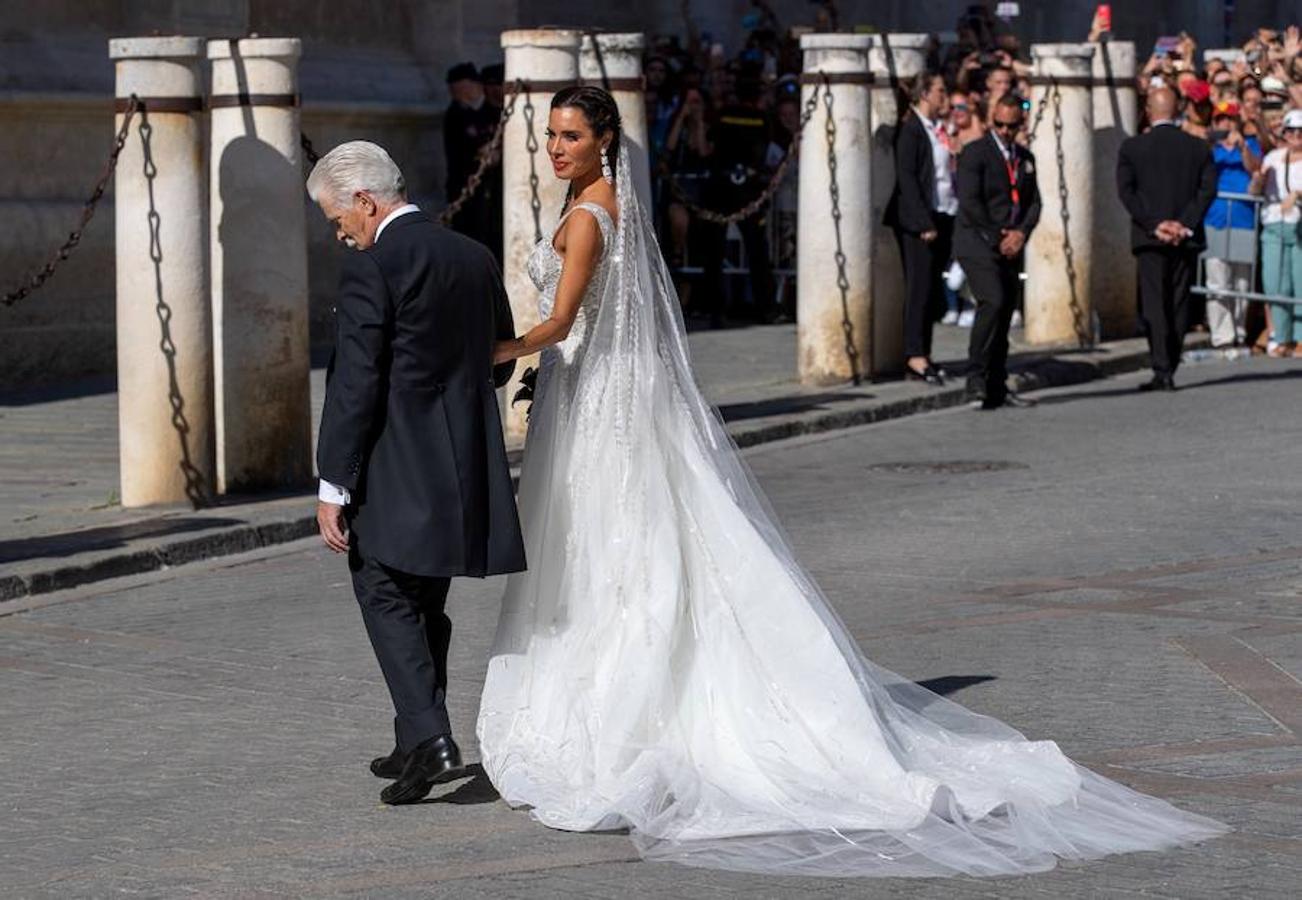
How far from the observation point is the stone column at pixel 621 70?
15180mm

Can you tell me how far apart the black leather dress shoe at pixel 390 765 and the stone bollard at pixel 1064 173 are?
13237 millimetres

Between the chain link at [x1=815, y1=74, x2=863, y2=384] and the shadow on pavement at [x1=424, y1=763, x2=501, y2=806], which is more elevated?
the chain link at [x1=815, y1=74, x2=863, y2=384]

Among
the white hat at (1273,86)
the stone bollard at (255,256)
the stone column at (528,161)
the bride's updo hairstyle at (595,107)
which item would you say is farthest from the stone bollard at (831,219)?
the bride's updo hairstyle at (595,107)

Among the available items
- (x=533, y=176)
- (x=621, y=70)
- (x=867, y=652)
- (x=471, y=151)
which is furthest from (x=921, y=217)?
(x=867, y=652)

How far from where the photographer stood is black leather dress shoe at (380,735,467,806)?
727 cm

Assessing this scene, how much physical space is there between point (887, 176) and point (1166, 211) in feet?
6.24

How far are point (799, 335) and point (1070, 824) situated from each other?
11.2 m

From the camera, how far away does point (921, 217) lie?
17859mm

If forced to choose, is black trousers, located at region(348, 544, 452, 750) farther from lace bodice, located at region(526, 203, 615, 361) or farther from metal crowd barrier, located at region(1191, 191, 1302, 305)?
metal crowd barrier, located at region(1191, 191, 1302, 305)

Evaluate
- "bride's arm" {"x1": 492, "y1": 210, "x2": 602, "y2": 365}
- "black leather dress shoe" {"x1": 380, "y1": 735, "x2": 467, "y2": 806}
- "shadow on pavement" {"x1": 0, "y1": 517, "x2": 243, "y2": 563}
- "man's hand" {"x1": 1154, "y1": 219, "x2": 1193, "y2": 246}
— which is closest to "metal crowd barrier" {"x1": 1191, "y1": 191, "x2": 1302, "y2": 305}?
"man's hand" {"x1": 1154, "y1": 219, "x2": 1193, "y2": 246}

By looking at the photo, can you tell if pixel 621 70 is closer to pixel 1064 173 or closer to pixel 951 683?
pixel 1064 173

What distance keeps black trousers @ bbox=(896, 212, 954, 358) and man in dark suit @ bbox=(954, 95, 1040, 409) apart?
0.54 m

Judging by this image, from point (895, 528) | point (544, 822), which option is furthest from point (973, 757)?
point (895, 528)

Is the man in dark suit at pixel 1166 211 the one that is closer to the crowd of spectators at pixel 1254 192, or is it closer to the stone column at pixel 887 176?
the crowd of spectators at pixel 1254 192
